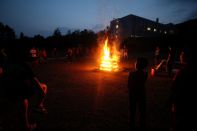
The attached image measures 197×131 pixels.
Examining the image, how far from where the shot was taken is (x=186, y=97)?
3639 mm

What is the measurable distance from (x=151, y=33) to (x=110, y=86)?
64.7m

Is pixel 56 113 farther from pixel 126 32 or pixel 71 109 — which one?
pixel 126 32

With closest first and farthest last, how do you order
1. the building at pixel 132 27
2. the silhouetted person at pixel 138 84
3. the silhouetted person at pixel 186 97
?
the silhouetted person at pixel 186 97, the silhouetted person at pixel 138 84, the building at pixel 132 27

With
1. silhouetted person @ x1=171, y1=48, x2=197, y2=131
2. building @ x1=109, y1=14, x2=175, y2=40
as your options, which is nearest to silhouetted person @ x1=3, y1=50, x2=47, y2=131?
silhouetted person @ x1=171, y1=48, x2=197, y2=131

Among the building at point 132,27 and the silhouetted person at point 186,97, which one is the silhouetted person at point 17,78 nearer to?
A: the silhouetted person at point 186,97

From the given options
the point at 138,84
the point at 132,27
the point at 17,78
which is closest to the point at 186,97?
the point at 138,84

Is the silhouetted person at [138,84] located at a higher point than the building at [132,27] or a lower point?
lower

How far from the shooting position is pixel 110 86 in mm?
12953

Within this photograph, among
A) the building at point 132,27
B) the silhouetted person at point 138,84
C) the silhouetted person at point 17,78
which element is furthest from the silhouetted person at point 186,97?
the building at point 132,27

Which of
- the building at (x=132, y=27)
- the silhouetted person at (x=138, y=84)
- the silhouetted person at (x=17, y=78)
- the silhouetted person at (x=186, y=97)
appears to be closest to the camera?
the silhouetted person at (x=186, y=97)

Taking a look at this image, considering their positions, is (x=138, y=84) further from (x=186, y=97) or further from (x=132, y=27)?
(x=132, y=27)

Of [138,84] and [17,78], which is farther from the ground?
[17,78]

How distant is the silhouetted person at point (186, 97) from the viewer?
3.56 m

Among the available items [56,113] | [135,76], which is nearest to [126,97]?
[56,113]
